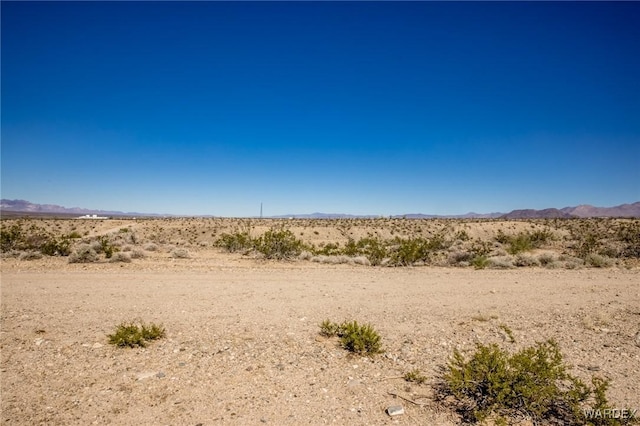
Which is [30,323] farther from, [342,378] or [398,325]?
[398,325]

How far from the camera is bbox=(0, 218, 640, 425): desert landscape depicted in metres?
4.72

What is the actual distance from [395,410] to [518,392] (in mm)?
1629

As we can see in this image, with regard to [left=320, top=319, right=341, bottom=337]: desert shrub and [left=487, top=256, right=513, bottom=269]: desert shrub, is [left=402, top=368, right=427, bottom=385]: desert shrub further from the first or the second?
[left=487, top=256, right=513, bottom=269]: desert shrub

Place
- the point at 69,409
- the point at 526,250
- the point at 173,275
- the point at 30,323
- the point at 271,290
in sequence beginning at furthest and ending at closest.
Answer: the point at 526,250, the point at 173,275, the point at 271,290, the point at 30,323, the point at 69,409

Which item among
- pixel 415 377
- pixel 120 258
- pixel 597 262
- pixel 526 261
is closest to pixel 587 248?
pixel 597 262

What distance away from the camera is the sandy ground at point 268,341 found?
470cm

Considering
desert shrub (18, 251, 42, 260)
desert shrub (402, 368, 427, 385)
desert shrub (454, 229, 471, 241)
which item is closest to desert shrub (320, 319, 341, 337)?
desert shrub (402, 368, 427, 385)

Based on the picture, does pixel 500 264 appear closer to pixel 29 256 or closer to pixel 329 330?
pixel 329 330

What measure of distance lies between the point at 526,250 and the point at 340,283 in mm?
18112

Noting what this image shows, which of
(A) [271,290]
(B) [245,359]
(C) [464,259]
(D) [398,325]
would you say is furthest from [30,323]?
(C) [464,259]

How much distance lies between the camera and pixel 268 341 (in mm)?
6824

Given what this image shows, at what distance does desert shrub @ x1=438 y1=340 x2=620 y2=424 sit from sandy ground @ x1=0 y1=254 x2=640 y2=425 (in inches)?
14.9

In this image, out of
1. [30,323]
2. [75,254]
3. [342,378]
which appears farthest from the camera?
[75,254]

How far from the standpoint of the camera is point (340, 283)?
41.5 ft
